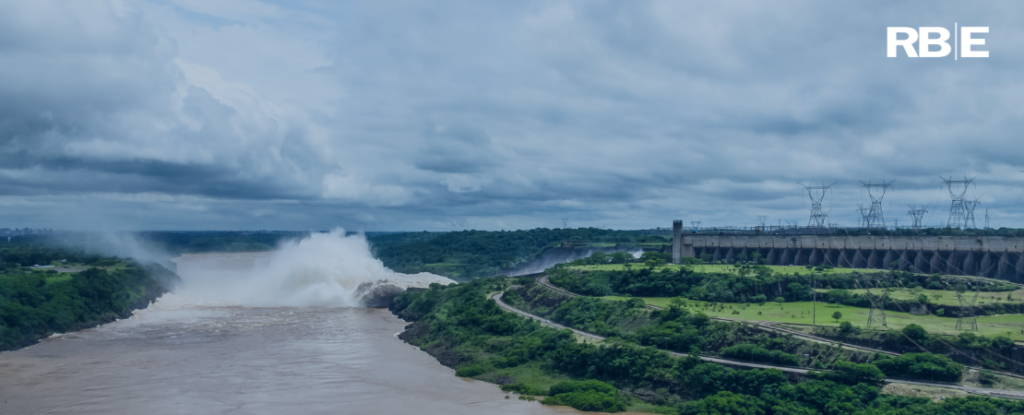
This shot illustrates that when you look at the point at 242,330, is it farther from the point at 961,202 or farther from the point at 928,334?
the point at 961,202

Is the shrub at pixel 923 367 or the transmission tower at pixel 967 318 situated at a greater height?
the transmission tower at pixel 967 318

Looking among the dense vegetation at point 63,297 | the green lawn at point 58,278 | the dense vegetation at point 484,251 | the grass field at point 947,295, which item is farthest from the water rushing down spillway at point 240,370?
the dense vegetation at point 484,251

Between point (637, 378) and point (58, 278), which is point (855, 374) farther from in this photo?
point (58, 278)

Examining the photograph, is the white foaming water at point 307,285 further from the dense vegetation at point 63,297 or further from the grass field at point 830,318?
the grass field at point 830,318

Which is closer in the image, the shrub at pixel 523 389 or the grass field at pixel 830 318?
the grass field at pixel 830 318

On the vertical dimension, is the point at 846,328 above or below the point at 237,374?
above

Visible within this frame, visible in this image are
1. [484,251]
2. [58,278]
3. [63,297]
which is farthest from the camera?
[484,251]

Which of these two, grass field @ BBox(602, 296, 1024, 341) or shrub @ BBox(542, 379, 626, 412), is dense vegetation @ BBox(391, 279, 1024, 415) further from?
grass field @ BBox(602, 296, 1024, 341)

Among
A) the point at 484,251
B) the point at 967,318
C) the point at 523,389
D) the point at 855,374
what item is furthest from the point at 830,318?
the point at 484,251
